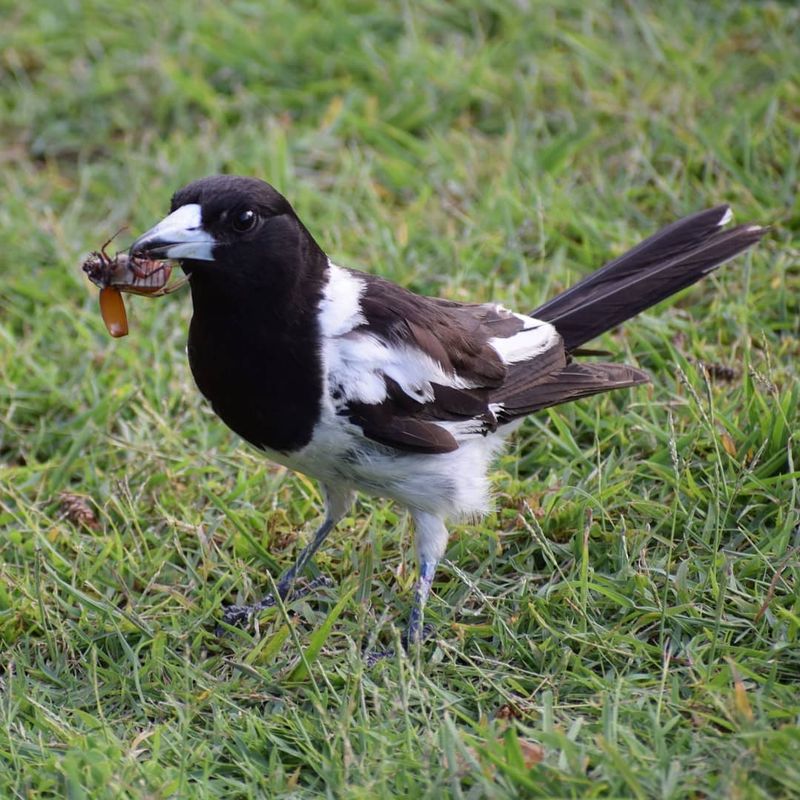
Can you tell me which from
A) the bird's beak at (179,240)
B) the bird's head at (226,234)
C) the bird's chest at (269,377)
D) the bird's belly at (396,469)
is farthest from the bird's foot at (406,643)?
the bird's beak at (179,240)

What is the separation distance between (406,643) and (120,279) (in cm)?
129

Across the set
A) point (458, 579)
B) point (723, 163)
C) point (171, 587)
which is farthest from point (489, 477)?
point (723, 163)

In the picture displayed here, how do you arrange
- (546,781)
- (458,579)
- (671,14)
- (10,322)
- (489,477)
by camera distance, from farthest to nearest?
1. (671,14)
2. (10,322)
3. (489,477)
4. (458,579)
5. (546,781)

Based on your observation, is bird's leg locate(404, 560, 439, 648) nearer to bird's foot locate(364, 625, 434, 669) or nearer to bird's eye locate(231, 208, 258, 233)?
bird's foot locate(364, 625, 434, 669)

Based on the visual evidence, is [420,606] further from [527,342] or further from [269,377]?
[527,342]

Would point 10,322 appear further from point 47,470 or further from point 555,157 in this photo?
point 555,157

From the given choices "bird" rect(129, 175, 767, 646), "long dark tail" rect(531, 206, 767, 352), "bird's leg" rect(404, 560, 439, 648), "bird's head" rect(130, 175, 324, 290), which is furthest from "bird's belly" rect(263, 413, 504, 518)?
"long dark tail" rect(531, 206, 767, 352)

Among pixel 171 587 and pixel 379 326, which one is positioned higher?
pixel 379 326

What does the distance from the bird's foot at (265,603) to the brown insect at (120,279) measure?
0.84m

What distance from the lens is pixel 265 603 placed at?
3.60 m

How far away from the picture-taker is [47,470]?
13.5 ft

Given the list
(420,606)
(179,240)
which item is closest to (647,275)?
(420,606)

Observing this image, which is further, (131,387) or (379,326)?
(131,387)

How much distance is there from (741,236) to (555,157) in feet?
5.05
